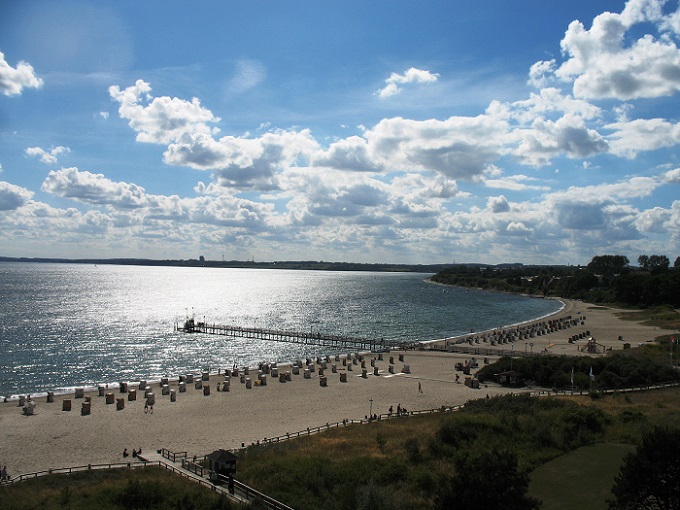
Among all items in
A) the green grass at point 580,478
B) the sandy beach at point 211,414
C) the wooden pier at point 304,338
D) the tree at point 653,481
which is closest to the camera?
the tree at point 653,481

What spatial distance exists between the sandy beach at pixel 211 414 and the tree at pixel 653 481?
1954cm

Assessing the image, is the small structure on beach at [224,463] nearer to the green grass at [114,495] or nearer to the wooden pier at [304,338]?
the green grass at [114,495]

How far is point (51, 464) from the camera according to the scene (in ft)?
Result: 86.4

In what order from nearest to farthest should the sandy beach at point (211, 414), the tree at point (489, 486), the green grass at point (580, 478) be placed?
the tree at point (489, 486) < the green grass at point (580, 478) < the sandy beach at point (211, 414)

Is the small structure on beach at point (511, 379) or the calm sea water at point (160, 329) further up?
the small structure on beach at point (511, 379)

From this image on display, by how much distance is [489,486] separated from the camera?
15.1 m

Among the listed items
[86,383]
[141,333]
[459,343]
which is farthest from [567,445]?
[141,333]

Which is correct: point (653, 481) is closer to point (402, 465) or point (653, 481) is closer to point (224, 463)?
point (402, 465)

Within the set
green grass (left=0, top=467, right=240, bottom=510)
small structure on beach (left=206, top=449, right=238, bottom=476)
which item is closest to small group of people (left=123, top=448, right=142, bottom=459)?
green grass (left=0, top=467, right=240, bottom=510)

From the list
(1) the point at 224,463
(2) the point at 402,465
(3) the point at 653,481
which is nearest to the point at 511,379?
(2) the point at 402,465

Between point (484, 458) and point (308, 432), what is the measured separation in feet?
51.8

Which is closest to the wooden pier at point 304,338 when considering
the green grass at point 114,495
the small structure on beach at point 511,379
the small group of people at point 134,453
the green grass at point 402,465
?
the small structure on beach at point 511,379

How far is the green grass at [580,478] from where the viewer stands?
19.0 metres

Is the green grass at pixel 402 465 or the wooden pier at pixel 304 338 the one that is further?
the wooden pier at pixel 304 338
